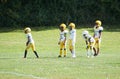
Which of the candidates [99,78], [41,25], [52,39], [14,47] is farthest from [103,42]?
[99,78]

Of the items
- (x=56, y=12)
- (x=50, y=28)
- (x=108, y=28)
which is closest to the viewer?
(x=50, y=28)

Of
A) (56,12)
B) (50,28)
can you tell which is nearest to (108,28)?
(50,28)

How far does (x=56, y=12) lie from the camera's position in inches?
2319

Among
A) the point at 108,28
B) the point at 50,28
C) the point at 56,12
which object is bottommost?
the point at 50,28

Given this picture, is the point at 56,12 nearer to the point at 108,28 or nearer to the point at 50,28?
the point at 50,28

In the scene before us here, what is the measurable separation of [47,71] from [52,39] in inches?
1120

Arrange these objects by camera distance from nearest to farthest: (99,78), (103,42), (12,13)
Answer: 1. (99,78)
2. (103,42)
3. (12,13)

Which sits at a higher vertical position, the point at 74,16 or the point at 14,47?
the point at 74,16

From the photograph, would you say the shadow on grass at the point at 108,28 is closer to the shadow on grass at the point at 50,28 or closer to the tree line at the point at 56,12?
the shadow on grass at the point at 50,28

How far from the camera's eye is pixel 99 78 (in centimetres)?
1803

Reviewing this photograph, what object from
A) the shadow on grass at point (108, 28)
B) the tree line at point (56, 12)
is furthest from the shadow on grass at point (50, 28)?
the tree line at point (56, 12)

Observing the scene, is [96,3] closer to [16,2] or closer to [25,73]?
[16,2]

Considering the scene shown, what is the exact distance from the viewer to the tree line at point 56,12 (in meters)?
57.4

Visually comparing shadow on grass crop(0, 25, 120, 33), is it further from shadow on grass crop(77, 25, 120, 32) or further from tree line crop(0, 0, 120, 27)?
tree line crop(0, 0, 120, 27)
